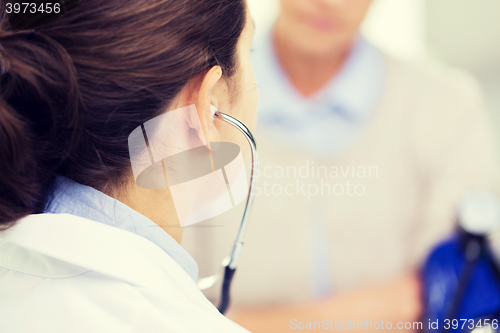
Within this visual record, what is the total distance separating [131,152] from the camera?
0.35m

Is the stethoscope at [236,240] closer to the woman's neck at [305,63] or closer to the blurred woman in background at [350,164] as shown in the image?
the blurred woman in background at [350,164]

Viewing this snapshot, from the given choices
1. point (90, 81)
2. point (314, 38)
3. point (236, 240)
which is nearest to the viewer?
point (90, 81)

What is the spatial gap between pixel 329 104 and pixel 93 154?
65 centimetres

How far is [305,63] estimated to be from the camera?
2.83 ft

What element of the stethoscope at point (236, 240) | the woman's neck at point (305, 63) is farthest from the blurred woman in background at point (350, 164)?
the stethoscope at point (236, 240)

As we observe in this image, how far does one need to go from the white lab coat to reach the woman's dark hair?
0.12ft

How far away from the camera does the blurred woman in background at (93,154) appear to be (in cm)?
Answer: 29

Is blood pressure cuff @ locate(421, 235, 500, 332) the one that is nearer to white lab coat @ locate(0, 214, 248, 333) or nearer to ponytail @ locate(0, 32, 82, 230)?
white lab coat @ locate(0, 214, 248, 333)

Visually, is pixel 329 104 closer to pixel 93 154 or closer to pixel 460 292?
pixel 460 292

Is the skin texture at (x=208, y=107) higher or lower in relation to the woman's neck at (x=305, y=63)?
higher

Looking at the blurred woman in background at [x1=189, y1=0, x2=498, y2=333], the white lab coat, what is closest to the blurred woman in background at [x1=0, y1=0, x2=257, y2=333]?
the white lab coat

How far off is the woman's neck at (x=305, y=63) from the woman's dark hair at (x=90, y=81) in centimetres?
52

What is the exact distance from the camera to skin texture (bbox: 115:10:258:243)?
1.15 feet

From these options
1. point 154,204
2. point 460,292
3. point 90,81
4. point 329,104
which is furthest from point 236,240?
point 329,104
